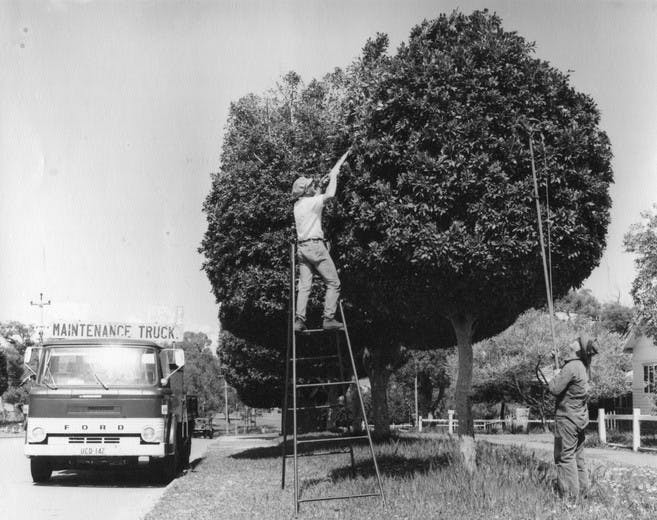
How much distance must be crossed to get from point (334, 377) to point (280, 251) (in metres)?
13.1

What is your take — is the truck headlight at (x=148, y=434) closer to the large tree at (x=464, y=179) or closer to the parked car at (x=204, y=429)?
the large tree at (x=464, y=179)

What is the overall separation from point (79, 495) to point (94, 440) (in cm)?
100

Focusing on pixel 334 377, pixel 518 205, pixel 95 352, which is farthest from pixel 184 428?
pixel 334 377

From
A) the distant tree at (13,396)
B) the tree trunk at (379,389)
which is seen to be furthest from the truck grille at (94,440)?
the distant tree at (13,396)

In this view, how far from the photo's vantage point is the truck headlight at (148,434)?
13.4 m

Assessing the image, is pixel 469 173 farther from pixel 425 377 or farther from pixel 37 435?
pixel 425 377

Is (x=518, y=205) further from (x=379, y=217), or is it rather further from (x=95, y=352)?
(x=95, y=352)

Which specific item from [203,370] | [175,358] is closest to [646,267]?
[175,358]

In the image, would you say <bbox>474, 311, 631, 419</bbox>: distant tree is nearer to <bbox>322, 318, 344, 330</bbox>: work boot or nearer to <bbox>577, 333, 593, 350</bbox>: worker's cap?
<bbox>577, 333, 593, 350</bbox>: worker's cap

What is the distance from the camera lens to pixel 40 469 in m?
14.1

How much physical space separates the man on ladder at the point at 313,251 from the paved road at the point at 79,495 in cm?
339

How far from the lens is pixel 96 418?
43.4ft

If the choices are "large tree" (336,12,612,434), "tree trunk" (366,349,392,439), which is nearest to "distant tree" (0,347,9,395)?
"tree trunk" (366,349,392,439)

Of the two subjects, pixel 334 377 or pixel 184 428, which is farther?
pixel 334 377
